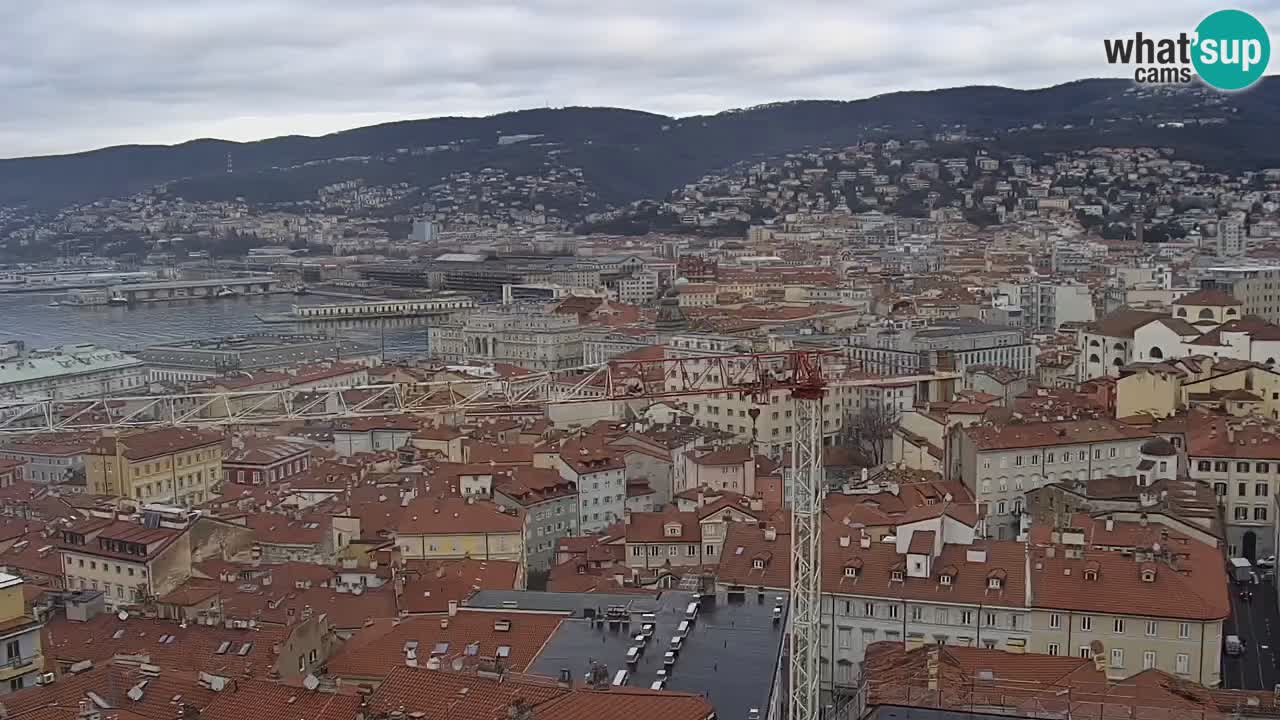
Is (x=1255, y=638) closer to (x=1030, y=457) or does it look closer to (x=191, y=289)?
(x=1030, y=457)

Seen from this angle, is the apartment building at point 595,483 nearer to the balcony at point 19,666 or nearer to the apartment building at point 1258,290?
the balcony at point 19,666

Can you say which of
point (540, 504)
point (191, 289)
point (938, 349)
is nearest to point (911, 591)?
point (540, 504)

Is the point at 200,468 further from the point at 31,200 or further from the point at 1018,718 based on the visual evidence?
the point at 31,200

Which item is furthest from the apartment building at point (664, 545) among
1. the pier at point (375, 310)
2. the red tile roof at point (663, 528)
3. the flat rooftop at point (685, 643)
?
Answer: the pier at point (375, 310)

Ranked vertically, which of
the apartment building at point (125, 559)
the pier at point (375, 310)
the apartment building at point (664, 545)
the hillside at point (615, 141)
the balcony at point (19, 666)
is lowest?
the pier at point (375, 310)

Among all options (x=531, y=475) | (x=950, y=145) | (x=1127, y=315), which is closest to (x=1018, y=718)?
(x=531, y=475)

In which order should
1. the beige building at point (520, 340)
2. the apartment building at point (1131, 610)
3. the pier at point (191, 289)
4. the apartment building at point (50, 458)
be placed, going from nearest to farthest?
the apartment building at point (1131, 610), the apartment building at point (50, 458), the beige building at point (520, 340), the pier at point (191, 289)
